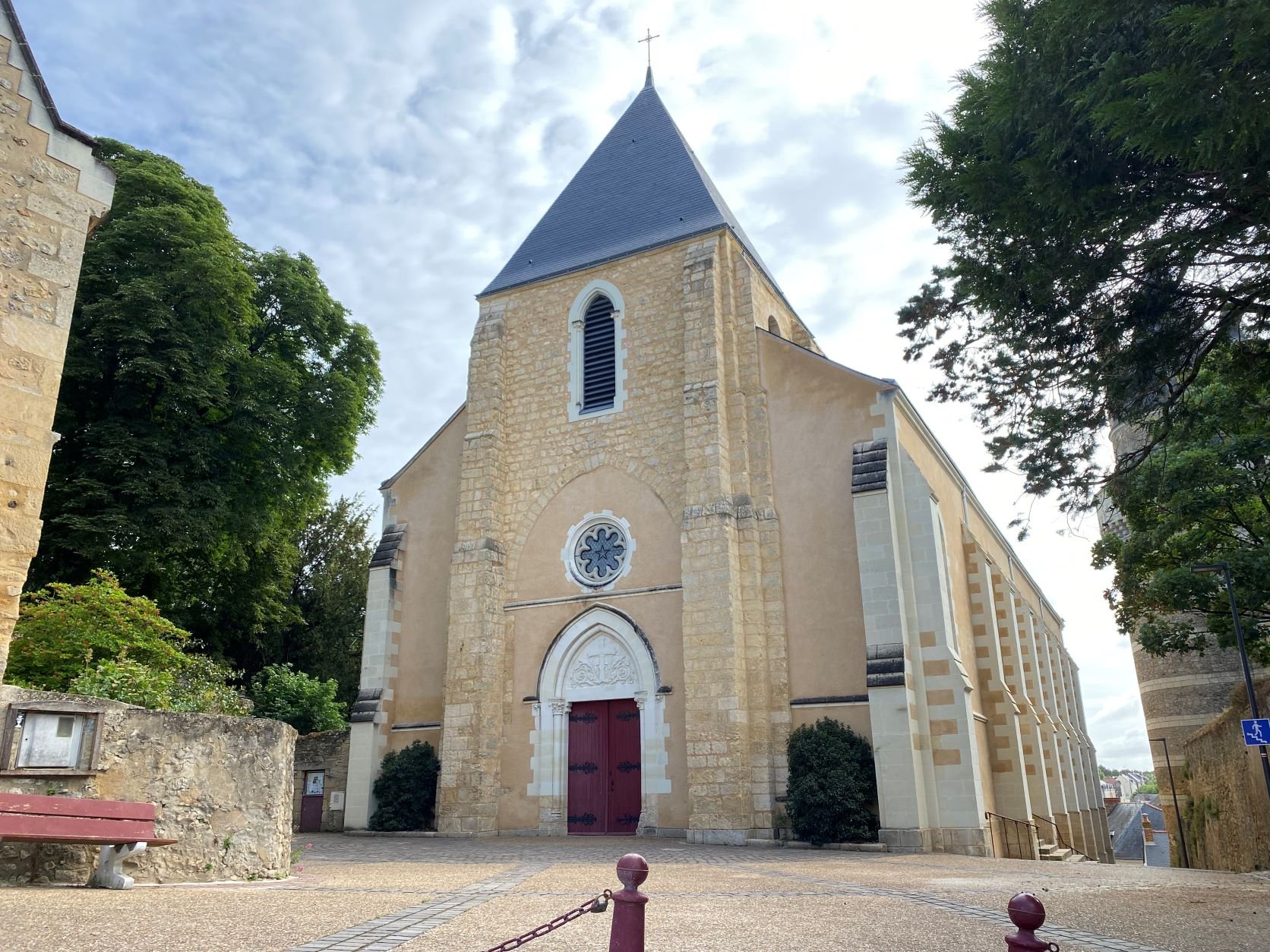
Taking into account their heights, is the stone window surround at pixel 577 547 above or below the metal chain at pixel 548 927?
above

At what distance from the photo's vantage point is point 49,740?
7176 mm

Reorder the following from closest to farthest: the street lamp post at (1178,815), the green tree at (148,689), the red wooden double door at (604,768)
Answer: the green tree at (148,689) < the red wooden double door at (604,768) < the street lamp post at (1178,815)

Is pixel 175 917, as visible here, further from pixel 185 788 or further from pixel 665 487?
pixel 665 487

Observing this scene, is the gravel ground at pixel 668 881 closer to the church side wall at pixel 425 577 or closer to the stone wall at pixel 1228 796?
the church side wall at pixel 425 577

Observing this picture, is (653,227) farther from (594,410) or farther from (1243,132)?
(1243,132)

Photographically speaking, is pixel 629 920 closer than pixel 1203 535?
Yes

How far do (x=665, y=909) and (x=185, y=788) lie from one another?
432 cm

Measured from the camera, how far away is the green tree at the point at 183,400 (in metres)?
17.2

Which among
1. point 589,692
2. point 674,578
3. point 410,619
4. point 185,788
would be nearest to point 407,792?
point 410,619

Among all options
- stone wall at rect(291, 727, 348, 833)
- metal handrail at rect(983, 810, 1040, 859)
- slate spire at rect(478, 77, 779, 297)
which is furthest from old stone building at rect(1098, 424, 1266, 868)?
stone wall at rect(291, 727, 348, 833)

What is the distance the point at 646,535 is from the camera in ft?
56.9

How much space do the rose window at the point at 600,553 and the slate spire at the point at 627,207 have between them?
596 centimetres

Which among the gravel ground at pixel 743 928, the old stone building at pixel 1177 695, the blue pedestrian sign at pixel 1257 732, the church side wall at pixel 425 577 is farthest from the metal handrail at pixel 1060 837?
the old stone building at pixel 1177 695

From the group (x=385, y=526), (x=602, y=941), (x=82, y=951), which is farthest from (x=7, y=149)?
(x=385, y=526)
